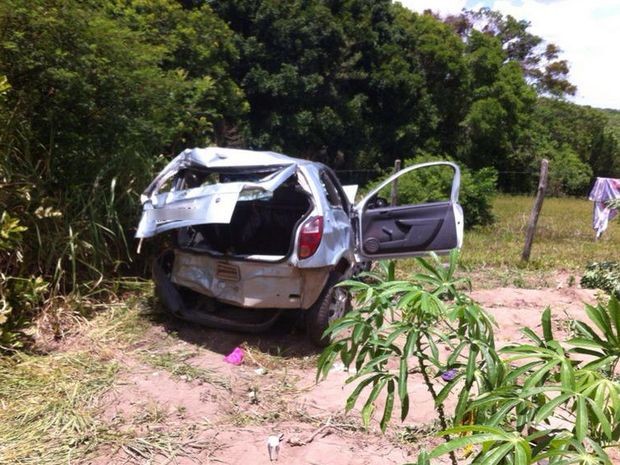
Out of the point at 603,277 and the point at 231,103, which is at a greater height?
the point at 231,103

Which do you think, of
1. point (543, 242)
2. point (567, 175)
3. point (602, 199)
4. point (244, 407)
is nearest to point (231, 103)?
point (543, 242)

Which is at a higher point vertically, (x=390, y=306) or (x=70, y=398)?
(x=390, y=306)

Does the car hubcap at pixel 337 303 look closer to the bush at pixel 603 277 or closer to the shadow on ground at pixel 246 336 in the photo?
the shadow on ground at pixel 246 336

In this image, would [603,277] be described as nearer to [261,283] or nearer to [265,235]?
[265,235]

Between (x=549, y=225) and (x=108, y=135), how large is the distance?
525 inches

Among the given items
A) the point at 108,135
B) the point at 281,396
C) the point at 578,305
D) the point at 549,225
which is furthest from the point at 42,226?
the point at 549,225

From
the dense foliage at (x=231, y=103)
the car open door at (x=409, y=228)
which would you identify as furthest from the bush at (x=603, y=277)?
the dense foliage at (x=231, y=103)

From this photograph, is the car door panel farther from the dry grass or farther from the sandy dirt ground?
the dry grass

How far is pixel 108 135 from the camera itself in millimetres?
6504

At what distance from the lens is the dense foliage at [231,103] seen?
5770 millimetres

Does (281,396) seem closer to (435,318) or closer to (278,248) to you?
(278,248)

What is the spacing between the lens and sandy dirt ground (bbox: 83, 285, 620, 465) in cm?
383

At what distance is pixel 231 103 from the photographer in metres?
13.4

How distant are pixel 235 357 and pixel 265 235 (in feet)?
5.21
